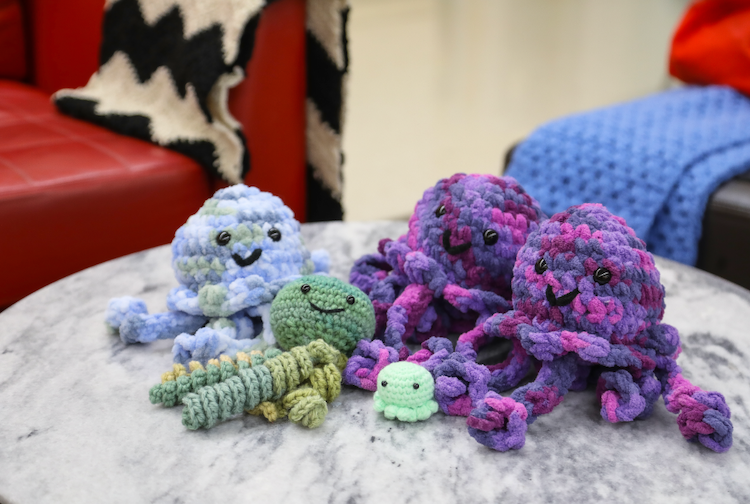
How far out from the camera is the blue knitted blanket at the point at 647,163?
4.01ft

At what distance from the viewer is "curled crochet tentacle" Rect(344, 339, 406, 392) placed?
651 mm

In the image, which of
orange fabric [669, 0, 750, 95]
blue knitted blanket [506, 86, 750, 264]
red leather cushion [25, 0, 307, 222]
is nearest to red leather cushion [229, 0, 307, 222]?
red leather cushion [25, 0, 307, 222]

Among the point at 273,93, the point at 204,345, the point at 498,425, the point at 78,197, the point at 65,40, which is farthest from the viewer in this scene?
the point at 65,40

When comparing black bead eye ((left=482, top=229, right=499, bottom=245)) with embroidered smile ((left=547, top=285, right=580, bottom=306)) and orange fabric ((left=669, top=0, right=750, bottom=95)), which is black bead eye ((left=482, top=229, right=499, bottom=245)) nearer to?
embroidered smile ((left=547, top=285, right=580, bottom=306))

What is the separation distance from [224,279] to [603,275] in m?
0.37

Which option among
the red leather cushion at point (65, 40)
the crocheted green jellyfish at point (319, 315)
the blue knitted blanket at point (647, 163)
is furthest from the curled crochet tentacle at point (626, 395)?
the red leather cushion at point (65, 40)

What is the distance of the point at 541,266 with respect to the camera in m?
0.62

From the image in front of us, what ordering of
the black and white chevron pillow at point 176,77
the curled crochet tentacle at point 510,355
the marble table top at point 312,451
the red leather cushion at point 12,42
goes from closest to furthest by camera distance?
the marble table top at point 312,451, the curled crochet tentacle at point 510,355, the black and white chevron pillow at point 176,77, the red leather cushion at point 12,42

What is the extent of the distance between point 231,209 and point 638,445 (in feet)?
1.50

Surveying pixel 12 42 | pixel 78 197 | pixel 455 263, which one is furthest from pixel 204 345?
pixel 12 42

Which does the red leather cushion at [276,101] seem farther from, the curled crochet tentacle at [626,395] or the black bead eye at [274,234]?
the curled crochet tentacle at [626,395]

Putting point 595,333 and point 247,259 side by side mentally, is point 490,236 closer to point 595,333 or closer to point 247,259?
point 595,333

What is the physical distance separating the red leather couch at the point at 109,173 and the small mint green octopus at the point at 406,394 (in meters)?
0.70

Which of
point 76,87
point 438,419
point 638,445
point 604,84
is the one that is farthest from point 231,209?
point 604,84
